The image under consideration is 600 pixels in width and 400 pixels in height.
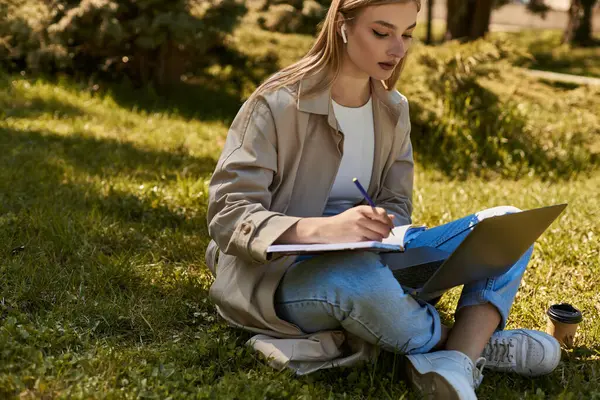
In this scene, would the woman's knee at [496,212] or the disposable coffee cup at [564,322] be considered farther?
the disposable coffee cup at [564,322]

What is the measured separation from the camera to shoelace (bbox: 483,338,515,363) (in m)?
2.81

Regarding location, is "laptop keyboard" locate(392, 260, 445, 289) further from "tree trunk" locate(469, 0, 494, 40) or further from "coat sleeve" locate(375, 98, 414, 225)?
"tree trunk" locate(469, 0, 494, 40)

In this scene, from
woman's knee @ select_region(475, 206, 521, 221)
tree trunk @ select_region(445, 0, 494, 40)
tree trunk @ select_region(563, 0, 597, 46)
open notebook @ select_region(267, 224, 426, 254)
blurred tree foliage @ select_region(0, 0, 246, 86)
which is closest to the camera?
open notebook @ select_region(267, 224, 426, 254)

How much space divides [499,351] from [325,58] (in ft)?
4.04

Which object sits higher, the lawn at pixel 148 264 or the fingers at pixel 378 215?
the fingers at pixel 378 215

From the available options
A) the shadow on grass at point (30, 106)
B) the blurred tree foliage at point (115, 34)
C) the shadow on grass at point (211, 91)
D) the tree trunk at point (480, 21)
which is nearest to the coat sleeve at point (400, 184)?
the shadow on grass at point (30, 106)

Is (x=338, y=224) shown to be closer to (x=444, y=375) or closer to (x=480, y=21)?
(x=444, y=375)

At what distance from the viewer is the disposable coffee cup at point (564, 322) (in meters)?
3.02

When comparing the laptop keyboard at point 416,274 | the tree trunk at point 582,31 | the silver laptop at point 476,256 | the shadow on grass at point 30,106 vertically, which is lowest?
the tree trunk at point 582,31

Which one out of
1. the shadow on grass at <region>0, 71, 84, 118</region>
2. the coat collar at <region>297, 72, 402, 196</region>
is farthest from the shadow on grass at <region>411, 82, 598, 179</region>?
the coat collar at <region>297, 72, 402, 196</region>

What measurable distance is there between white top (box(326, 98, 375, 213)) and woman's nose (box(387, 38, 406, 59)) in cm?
30

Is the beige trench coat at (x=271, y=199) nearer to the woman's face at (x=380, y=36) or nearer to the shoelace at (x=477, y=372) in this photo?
the woman's face at (x=380, y=36)

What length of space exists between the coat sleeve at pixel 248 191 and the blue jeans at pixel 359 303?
0.23 metres

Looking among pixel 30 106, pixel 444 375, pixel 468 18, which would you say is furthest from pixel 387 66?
pixel 468 18
